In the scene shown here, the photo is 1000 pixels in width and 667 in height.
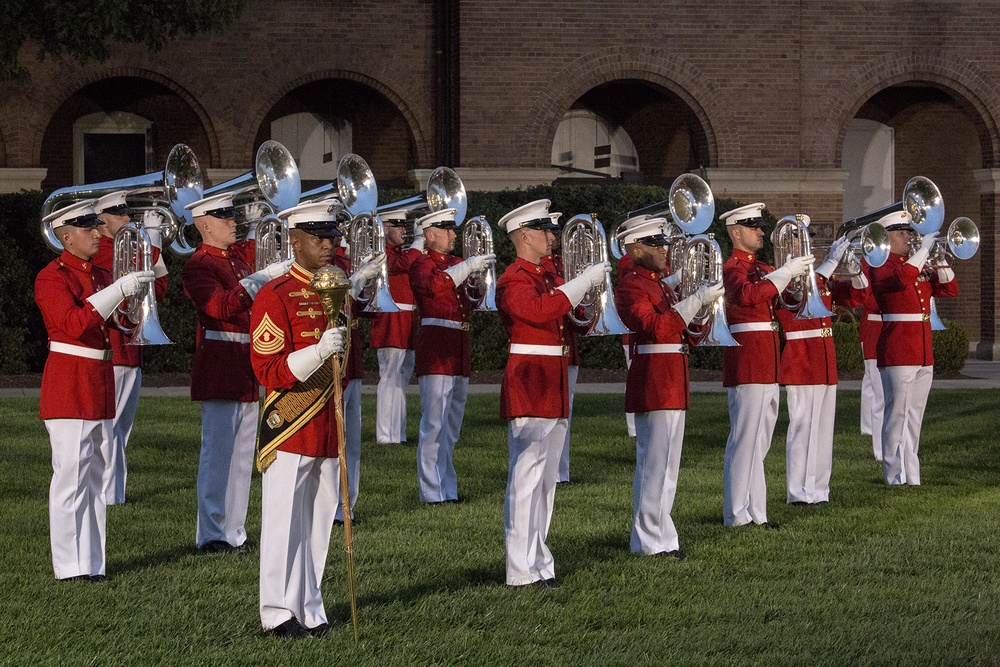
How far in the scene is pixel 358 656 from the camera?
6348 millimetres

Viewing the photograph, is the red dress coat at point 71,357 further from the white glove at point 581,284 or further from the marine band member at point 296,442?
the white glove at point 581,284

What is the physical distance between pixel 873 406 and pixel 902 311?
2.35m

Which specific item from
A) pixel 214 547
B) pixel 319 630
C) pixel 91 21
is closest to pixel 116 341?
pixel 214 547

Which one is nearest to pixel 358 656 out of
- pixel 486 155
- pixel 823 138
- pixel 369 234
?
pixel 369 234

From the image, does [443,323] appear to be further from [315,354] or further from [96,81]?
[96,81]

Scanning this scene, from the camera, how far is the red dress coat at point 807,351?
1015 cm

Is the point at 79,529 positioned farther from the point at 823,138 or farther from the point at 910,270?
the point at 823,138

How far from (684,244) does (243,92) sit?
48.8 feet

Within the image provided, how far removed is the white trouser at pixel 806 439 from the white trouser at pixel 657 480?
77.5 inches

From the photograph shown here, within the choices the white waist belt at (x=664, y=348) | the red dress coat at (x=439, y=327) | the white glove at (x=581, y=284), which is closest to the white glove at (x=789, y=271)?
the white waist belt at (x=664, y=348)

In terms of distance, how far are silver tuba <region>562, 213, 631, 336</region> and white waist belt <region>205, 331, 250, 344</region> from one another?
6.37 feet

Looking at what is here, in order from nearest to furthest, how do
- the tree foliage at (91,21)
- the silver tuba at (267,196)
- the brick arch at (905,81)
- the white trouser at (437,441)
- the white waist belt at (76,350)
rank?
the white waist belt at (76,350)
the silver tuba at (267,196)
the white trouser at (437,441)
the tree foliage at (91,21)
the brick arch at (905,81)

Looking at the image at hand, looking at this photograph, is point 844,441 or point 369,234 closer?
point 369,234

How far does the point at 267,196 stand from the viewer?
8.43 m
